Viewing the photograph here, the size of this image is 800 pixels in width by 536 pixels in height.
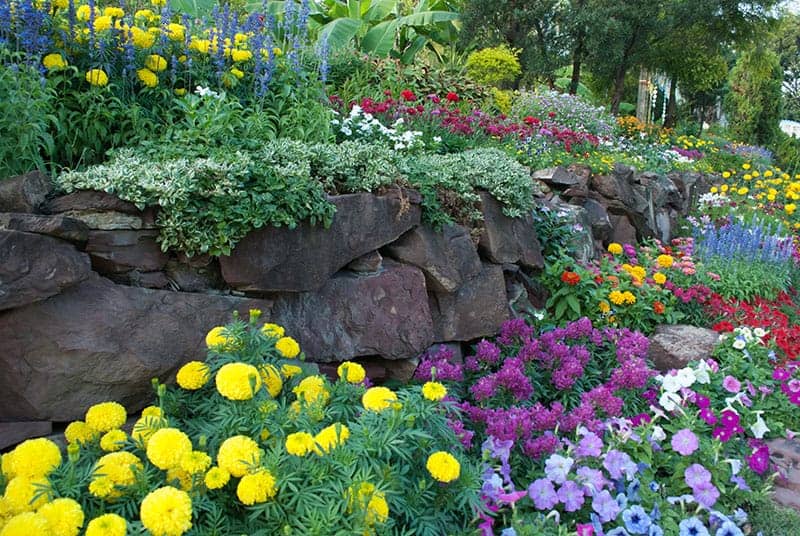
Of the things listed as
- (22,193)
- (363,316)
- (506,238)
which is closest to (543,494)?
(363,316)

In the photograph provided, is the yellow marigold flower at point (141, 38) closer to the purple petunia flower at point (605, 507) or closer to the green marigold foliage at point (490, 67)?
the purple petunia flower at point (605, 507)

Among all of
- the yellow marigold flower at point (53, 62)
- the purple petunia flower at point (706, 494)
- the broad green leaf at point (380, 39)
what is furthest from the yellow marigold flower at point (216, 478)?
the broad green leaf at point (380, 39)

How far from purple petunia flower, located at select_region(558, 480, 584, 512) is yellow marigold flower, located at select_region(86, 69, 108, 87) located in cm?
297

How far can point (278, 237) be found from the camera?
3135mm

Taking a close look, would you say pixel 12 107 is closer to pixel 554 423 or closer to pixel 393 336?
pixel 393 336

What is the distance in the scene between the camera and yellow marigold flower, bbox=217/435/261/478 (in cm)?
188

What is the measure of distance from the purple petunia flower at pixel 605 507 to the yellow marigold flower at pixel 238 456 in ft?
4.65

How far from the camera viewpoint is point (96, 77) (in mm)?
3418

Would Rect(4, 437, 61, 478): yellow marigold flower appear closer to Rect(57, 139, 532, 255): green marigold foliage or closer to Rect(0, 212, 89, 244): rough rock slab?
Rect(0, 212, 89, 244): rough rock slab

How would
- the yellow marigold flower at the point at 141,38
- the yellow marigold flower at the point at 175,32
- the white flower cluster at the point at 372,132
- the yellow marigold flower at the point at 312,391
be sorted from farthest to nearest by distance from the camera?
the white flower cluster at the point at 372,132, the yellow marigold flower at the point at 175,32, the yellow marigold flower at the point at 141,38, the yellow marigold flower at the point at 312,391

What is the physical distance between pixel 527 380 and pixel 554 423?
0.38 metres

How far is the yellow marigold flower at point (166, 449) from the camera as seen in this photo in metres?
1.89

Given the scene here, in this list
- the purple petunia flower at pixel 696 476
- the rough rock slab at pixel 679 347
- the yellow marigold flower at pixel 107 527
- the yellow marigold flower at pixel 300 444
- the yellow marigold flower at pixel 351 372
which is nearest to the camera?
the yellow marigold flower at pixel 107 527

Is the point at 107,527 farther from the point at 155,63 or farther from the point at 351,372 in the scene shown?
the point at 155,63
